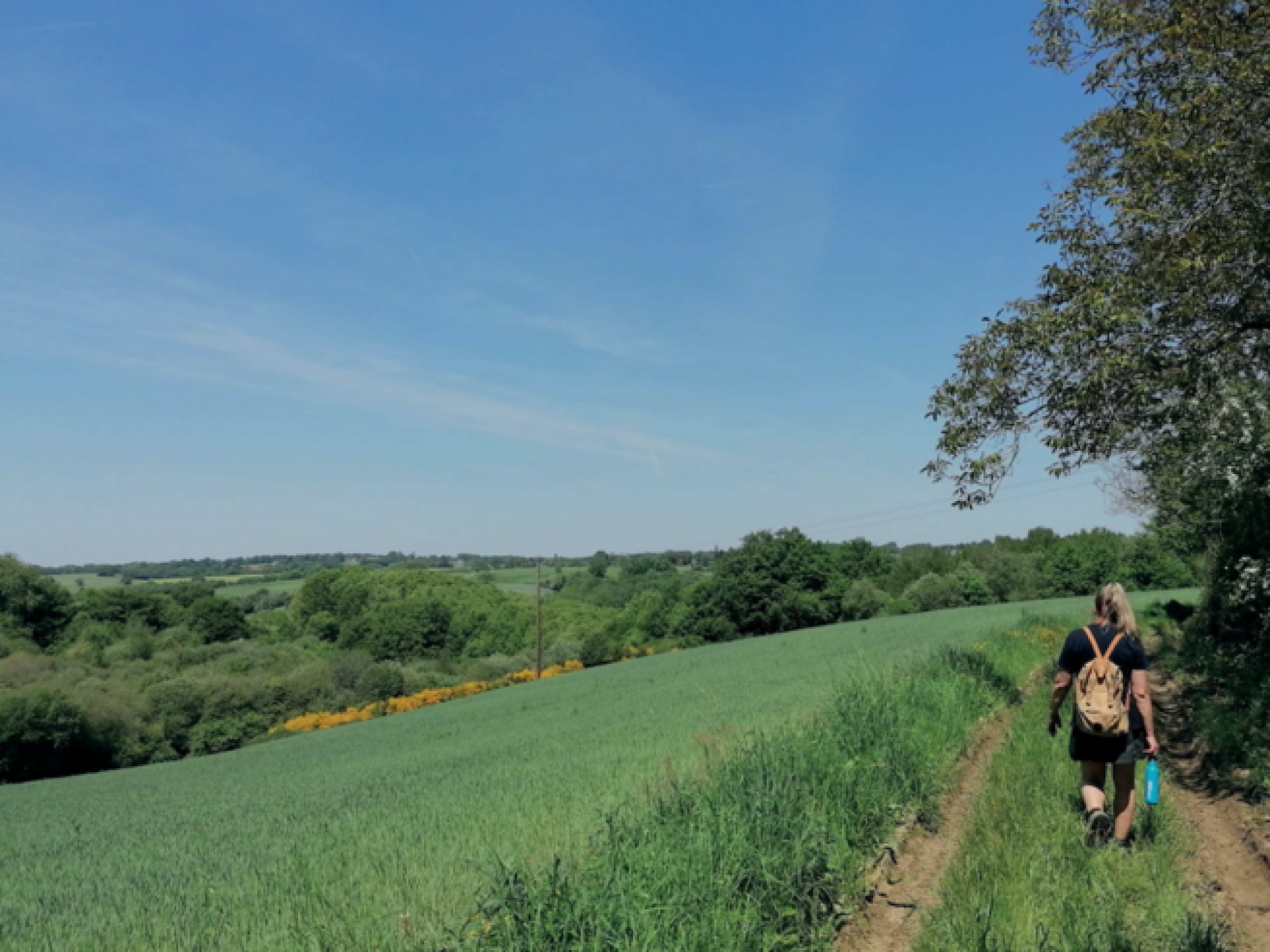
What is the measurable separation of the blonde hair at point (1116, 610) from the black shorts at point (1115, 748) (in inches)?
30.8

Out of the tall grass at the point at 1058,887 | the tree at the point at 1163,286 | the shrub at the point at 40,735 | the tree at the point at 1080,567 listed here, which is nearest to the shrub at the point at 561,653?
the shrub at the point at 40,735

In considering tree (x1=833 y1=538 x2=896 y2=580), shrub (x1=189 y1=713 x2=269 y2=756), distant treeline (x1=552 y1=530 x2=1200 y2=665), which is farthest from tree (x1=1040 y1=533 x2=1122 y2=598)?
shrub (x1=189 y1=713 x2=269 y2=756)

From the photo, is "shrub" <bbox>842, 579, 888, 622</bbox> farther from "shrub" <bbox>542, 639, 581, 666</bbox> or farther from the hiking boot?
the hiking boot

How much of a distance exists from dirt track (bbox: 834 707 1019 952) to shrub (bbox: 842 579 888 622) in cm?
7639

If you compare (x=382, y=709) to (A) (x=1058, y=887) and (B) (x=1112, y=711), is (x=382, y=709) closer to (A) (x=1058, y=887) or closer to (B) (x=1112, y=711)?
(B) (x=1112, y=711)

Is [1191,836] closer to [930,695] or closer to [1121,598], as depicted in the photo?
[1121,598]

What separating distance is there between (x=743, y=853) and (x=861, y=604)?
80415mm

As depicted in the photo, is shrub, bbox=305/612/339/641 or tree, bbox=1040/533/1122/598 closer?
tree, bbox=1040/533/1122/598

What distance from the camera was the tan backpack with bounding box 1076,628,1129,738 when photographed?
6.22 metres

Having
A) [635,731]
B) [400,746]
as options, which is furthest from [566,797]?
[400,746]

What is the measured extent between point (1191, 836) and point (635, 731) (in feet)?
34.3

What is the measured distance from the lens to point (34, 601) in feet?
279

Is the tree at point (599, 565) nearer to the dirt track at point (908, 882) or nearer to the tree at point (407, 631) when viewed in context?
the tree at point (407, 631)

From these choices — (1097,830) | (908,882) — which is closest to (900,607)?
(1097,830)
